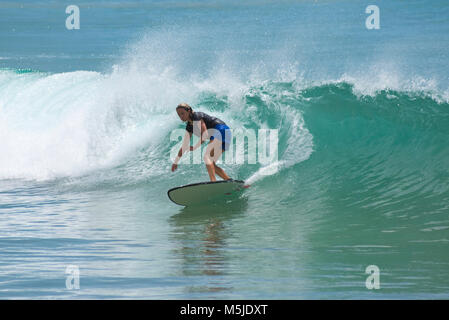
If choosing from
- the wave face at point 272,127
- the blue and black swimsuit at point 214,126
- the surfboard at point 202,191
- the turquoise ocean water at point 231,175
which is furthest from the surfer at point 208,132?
the wave face at point 272,127

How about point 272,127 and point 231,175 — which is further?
point 272,127

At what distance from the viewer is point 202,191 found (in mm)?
9156

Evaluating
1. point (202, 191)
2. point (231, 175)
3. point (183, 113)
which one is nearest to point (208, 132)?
point (183, 113)

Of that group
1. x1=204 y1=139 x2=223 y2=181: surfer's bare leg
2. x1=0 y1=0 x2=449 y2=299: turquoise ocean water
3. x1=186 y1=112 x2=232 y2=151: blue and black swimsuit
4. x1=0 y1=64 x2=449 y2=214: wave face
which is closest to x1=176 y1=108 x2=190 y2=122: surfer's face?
x1=186 y1=112 x2=232 y2=151: blue and black swimsuit

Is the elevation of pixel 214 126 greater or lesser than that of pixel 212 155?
greater

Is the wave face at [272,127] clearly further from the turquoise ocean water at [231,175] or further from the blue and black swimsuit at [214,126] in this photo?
the blue and black swimsuit at [214,126]

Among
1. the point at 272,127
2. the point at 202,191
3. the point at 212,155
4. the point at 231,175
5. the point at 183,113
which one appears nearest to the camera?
the point at 183,113

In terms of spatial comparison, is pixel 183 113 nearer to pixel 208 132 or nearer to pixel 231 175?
pixel 208 132

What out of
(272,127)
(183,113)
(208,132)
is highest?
Result: (272,127)

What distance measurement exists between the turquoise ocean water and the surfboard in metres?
0.15

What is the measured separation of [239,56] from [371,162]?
124 ft

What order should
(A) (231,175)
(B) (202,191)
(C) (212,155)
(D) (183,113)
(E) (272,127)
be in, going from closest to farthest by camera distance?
(D) (183,113) → (B) (202,191) → (C) (212,155) → (A) (231,175) → (E) (272,127)

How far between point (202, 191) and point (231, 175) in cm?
213

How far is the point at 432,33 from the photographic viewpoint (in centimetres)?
5638
